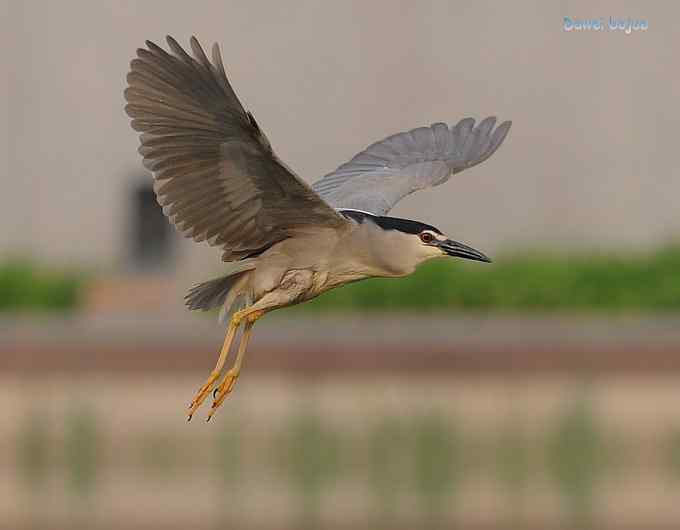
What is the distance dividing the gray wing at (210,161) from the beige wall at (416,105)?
10319mm

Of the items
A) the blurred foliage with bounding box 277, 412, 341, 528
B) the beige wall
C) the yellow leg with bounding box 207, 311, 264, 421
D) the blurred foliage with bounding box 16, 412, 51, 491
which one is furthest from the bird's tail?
the beige wall

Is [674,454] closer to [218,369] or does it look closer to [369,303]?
[369,303]

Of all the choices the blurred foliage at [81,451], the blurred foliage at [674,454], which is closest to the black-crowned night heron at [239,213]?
the blurred foliage at [81,451]

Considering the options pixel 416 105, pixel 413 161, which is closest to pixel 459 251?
pixel 413 161

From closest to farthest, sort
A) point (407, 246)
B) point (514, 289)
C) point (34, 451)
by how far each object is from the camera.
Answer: point (407, 246) < point (514, 289) < point (34, 451)

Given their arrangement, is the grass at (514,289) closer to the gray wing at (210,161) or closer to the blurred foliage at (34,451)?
the blurred foliage at (34,451)

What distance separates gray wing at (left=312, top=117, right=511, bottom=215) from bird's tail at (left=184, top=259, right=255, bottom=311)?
972mm

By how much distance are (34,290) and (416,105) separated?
12.4ft

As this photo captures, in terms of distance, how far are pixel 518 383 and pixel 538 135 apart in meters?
3.23

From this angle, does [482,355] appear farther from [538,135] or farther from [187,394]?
[538,135]

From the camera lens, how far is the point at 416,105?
57.7 feet

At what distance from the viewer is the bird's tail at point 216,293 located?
697 cm

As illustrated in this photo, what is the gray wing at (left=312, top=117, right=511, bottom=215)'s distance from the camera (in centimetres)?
797

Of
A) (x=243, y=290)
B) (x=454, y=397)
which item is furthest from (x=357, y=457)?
(x=243, y=290)
